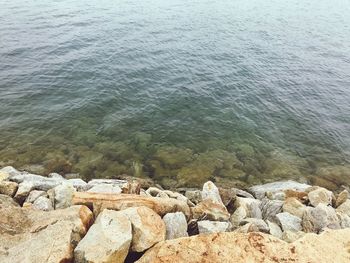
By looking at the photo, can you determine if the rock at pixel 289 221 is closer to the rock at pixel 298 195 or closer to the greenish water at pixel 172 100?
the rock at pixel 298 195

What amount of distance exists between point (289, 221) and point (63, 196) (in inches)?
337

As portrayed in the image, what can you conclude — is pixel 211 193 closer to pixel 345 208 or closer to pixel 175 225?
pixel 175 225

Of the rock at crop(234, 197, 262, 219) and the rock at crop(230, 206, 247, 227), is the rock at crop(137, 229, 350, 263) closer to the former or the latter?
the rock at crop(230, 206, 247, 227)

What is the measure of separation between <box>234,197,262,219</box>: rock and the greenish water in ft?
11.3

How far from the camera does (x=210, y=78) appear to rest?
2739 cm

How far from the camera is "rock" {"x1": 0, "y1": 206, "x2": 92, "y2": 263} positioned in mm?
7619

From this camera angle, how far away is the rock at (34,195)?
11839 mm

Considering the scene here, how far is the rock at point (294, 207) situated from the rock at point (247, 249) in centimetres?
427

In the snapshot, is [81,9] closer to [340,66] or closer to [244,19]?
[244,19]

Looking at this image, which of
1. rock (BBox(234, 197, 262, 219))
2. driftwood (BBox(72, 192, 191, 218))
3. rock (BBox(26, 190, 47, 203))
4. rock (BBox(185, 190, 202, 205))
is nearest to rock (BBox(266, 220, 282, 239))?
rock (BBox(234, 197, 262, 219))

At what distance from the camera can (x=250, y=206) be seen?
13305 mm

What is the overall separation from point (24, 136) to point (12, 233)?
12078 mm

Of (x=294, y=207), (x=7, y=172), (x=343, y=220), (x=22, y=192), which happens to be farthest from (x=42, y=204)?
(x=343, y=220)

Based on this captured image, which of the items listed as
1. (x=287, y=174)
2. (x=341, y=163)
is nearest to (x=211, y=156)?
(x=287, y=174)
